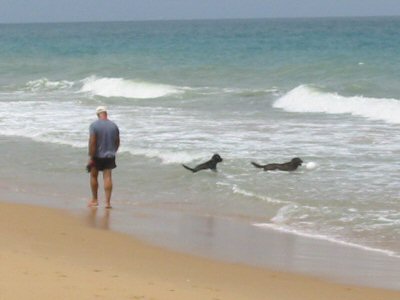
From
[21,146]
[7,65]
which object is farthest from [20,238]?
[7,65]

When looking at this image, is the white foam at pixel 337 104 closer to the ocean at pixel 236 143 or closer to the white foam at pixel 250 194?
the ocean at pixel 236 143

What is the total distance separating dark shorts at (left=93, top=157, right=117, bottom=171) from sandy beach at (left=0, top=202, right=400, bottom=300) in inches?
84.6

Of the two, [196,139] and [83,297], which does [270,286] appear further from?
[196,139]

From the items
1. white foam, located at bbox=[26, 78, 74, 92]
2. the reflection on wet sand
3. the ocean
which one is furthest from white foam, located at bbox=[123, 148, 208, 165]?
white foam, located at bbox=[26, 78, 74, 92]

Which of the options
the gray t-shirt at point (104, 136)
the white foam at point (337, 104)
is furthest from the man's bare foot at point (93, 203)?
the white foam at point (337, 104)

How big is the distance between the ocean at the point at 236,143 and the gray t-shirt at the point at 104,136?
68 cm

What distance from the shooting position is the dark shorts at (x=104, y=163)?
12484 millimetres

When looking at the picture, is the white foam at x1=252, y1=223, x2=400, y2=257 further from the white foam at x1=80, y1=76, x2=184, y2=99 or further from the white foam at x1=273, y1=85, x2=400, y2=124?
the white foam at x1=80, y1=76, x2=184, y2=99

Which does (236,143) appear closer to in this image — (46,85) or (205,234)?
(205,234)

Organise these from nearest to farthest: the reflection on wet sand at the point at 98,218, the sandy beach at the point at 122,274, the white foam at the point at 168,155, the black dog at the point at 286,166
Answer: the sandy beach at the point at 122,274, the reflection on wet sand at the point at 98,218, the black dog at the point at 286,166, the white foam at the point at 168,155

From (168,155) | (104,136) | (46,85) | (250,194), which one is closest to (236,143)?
(168,155)

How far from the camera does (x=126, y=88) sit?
1328 inches

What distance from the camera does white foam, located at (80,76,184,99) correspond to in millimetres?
31516

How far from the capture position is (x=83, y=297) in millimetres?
7043
